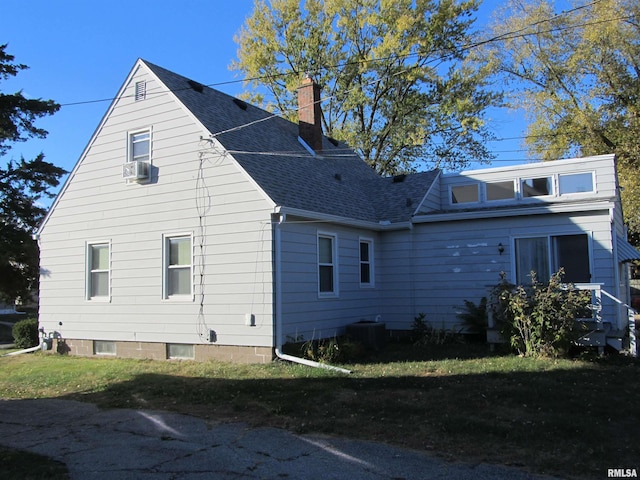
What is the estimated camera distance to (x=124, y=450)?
582cm

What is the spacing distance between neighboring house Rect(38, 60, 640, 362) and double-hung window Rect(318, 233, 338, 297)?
0.04m

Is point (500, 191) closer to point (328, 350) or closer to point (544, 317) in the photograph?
point (544, 317)

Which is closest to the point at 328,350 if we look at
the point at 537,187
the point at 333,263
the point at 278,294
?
the point at 278,294

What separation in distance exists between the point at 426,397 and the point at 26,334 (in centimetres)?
1306

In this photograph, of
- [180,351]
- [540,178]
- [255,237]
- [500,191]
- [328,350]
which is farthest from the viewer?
[500,191]

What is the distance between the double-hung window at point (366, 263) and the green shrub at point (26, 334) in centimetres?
988

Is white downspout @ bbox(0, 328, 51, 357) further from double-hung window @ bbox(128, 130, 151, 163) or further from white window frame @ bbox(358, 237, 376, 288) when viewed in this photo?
white window frame @ bbox(358, 237, 376, 288)

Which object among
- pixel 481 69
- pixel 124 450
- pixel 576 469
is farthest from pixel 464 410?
pixel 481 69

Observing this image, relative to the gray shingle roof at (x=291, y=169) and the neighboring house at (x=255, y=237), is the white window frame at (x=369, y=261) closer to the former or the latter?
the neighboring house at (x=255, y=237)

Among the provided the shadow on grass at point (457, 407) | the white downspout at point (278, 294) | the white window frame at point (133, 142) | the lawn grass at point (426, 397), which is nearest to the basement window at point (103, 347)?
the lawn grass at point (426, 397)

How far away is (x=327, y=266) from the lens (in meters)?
12.4

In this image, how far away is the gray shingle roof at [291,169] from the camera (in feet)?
39.3

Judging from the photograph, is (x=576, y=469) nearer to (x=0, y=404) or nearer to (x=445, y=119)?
(x=0, y=404)

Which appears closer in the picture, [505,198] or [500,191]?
[505,198]
